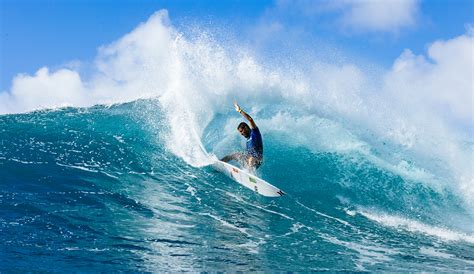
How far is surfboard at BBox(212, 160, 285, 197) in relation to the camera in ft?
32.3

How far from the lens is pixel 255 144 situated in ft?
35.4

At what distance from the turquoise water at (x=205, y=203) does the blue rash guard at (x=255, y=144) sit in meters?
0.84

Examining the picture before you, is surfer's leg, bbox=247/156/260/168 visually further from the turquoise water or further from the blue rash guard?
the turquoise water

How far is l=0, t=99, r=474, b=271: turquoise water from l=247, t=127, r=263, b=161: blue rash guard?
84 centimetres

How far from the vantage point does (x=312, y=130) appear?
13.9 meters

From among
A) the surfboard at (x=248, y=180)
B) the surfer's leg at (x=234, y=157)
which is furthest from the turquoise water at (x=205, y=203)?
the surfer's leg at (x=234, y=157)

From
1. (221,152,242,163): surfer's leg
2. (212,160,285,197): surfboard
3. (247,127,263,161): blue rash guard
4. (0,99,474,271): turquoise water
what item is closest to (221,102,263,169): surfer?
(247,127,263,161): blue rash guard

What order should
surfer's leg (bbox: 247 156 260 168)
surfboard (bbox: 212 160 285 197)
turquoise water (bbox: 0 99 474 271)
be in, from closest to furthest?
turquoise water (bbox: 0 99 474 271) < surfboard (bbox: 212 160 285 197) < surfer's leg (bbox: 247 156 260 168)

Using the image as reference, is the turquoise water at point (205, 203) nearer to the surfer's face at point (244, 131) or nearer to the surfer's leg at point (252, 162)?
the surfer's leg at point (252, 162)

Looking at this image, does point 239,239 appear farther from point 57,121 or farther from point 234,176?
point 57,121

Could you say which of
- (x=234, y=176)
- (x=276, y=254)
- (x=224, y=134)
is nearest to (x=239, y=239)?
(x=276, y=254)

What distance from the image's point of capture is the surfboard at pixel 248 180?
984 cm

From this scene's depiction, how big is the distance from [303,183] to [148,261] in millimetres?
6136

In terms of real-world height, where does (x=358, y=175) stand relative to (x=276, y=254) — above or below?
above
